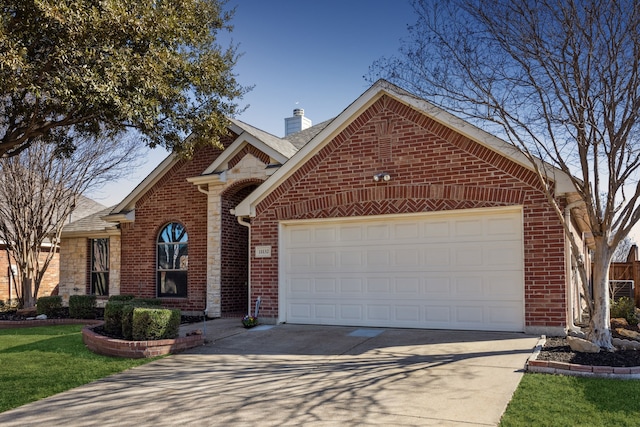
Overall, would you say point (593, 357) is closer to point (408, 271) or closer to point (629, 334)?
point (629, 334)

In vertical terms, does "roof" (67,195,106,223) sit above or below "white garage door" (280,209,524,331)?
above

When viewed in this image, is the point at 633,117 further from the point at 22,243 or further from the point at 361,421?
the point at 22,243

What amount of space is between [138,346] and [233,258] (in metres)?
6.47

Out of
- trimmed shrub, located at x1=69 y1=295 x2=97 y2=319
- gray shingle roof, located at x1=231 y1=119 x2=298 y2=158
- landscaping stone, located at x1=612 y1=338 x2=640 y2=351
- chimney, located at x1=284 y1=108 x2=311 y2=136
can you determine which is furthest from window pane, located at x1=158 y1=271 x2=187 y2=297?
landscaping stone, located at x1=612 y1=338 x2=640 y2=351

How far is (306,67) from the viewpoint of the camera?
41.0 feet

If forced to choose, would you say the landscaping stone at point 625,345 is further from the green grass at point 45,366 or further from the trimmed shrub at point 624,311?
the green grass at point 45,366

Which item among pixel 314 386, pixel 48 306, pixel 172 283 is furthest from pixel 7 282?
pixel 314 386

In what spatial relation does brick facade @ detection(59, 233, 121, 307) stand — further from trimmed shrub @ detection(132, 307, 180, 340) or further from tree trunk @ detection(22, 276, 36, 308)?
trimmed shrub @ detection(132, 307, 180, 340)

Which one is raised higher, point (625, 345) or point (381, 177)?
point (381, 177)

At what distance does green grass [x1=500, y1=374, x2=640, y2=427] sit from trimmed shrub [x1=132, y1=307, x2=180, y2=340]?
6173 mm

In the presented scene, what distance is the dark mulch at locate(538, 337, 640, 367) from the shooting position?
7.43 meters

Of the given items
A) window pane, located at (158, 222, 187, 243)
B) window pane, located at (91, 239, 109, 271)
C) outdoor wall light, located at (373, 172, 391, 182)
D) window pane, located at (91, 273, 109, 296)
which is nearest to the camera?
outdoor wall light, located at (373, 172, 391, 182)

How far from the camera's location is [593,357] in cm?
771

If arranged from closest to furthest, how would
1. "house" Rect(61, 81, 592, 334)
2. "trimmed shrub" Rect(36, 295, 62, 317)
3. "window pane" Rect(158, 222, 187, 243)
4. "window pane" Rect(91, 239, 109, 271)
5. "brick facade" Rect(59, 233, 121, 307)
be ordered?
"house" Rect(61, 81, 592, 334)
"trimmed shrub" Rect(36, 295, 62, 317)
"window pane" Rect(158, 222, 187, 243)
"window pane" Rect(91, 239, 109, 271)
"brick facade" Rect(59, 233, 121, 307)
